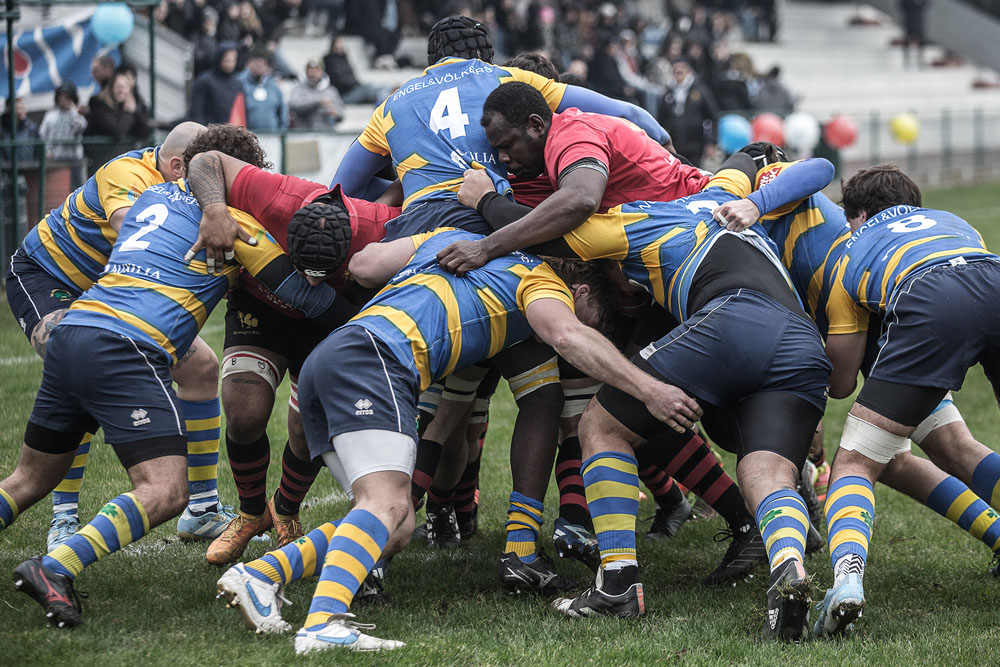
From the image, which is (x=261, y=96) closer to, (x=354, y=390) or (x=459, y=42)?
(x=459, y=42)

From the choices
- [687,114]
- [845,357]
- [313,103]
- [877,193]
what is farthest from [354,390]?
[687,114]

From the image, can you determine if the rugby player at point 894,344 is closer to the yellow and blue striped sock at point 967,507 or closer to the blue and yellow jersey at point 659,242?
the yellow and blue striped sock at point 967,507

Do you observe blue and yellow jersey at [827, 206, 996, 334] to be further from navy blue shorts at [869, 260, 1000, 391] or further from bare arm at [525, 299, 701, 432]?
bare arm at [525, 299, 701, 432]

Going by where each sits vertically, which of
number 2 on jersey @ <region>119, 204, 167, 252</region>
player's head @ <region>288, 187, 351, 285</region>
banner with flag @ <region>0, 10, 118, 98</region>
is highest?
player's head @ <region>288, 187, 351, 285</region>

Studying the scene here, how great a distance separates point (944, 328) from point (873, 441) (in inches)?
21.0

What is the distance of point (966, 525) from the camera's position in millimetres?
5367

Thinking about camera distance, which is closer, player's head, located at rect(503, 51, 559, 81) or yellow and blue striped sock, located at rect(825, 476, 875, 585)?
yellow and blue striped sock, located at rect(825, 476, 875, 585)

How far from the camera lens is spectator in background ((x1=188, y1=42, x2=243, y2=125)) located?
14.7 metres

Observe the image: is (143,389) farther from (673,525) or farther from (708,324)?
(673,525)

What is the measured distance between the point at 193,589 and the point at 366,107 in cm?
1448

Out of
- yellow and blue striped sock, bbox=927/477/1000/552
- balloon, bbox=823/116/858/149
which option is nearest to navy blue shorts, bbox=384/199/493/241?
yellow and blue striped sock, bbox=927/477/1000/552

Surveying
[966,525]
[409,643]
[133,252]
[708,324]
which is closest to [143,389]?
[133,252]

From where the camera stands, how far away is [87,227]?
19.7ft

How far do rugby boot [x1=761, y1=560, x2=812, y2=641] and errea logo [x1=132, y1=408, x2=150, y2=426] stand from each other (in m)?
2.54
